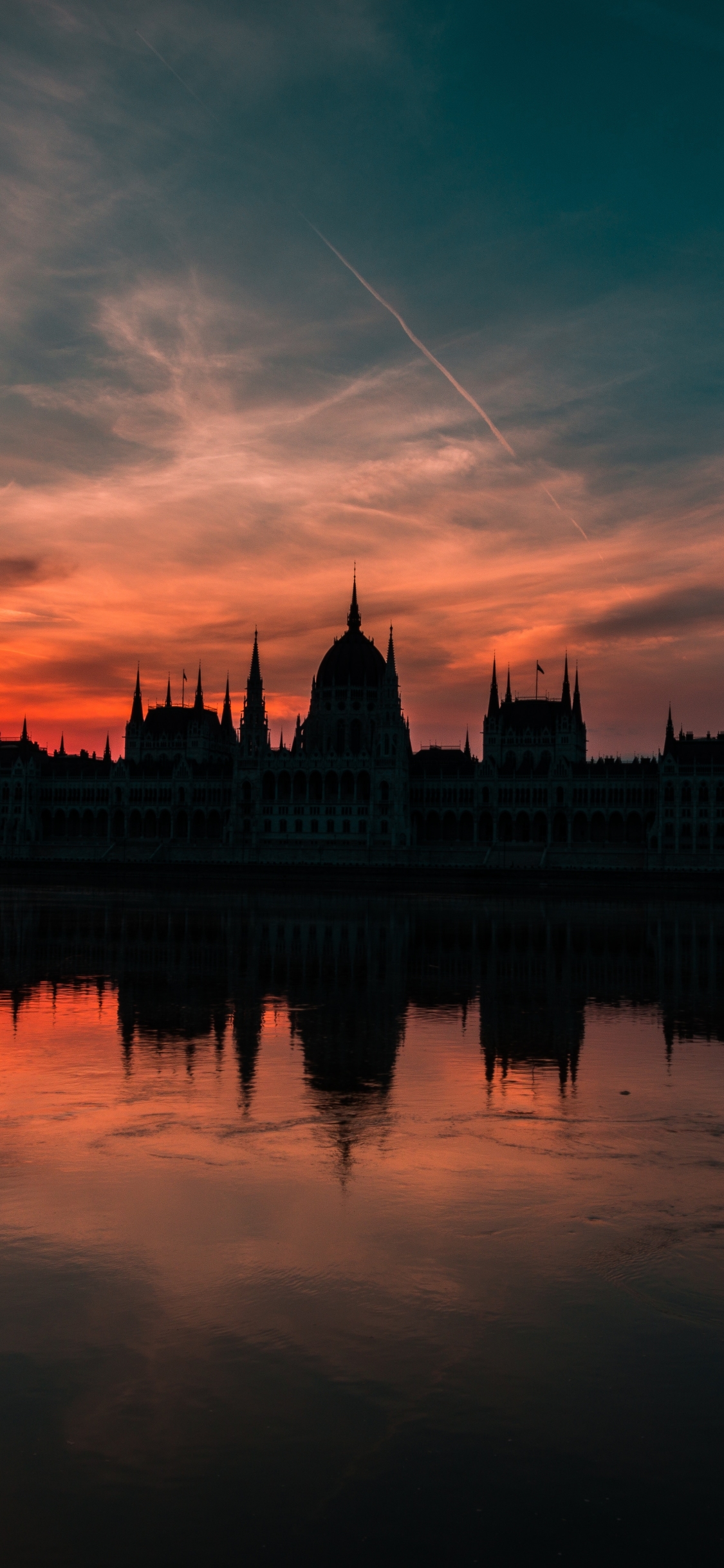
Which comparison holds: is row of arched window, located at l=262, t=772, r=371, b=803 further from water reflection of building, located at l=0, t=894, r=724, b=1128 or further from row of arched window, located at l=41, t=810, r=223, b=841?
water reflection of building, located at l=0, t=894, r=724, b=1128

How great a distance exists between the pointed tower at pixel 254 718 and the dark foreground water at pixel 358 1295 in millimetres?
146580

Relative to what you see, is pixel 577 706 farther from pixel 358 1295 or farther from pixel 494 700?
pixel 358 1295

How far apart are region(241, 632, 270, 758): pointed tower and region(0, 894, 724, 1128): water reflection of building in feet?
338

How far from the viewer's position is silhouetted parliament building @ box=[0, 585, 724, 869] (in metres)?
148

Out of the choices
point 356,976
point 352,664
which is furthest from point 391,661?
point 356,976

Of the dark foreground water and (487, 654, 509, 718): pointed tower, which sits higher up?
(487, 654, 509, 718): pointed tower

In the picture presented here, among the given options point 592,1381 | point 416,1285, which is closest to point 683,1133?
point 416,1285

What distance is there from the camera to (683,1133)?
1727 centimetres

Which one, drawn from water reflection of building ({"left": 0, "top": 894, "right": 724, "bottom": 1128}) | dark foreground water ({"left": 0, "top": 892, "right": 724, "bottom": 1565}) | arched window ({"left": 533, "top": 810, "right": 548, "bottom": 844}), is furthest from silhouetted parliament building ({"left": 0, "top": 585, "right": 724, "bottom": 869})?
dark foreground water ({"left": 0, "top": 892, "right": 724, "bottom": 1565})

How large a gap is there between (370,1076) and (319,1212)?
746 centimetres

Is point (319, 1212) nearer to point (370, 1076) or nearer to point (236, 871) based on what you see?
point (370, 1076)

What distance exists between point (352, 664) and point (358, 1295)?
174 metres

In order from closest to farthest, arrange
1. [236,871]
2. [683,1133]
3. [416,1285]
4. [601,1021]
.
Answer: [416,1285], [683,1133], [601,1021], [236,871]

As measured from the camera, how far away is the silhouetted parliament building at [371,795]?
147625mm
